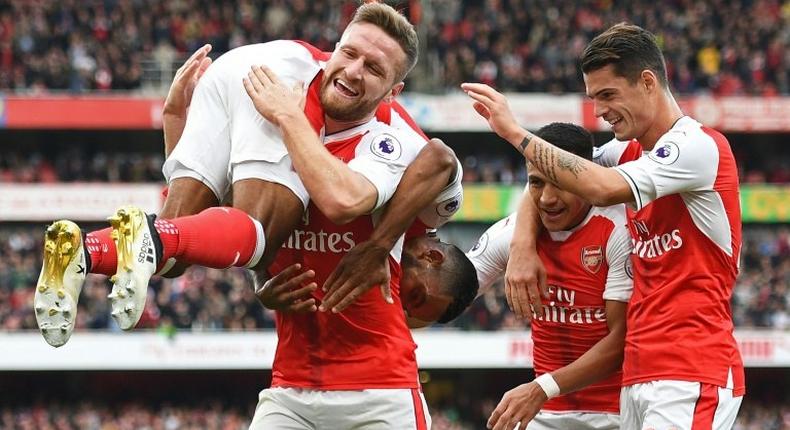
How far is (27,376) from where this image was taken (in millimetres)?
24156

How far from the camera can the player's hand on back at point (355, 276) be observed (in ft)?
17.7

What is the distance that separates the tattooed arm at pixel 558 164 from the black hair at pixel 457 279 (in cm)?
53

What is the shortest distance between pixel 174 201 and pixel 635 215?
2.01 m

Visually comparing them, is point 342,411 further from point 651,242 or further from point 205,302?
point 205,302

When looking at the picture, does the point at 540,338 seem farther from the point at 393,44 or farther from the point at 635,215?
the point at 393,44

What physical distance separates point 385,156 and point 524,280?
1.01 m

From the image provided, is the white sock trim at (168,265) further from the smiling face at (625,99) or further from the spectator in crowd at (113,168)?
the spectator in crowd at (113,168)

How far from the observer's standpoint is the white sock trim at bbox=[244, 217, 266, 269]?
5121 millimetres

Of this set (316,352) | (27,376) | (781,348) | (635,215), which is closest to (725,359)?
(635,215)

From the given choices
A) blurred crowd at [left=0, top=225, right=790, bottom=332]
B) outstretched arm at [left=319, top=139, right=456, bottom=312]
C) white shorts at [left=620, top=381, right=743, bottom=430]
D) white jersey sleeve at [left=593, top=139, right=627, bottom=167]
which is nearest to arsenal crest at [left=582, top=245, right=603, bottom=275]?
white jersey sleeve at [left=593, top=139, right=627, bottom=167]

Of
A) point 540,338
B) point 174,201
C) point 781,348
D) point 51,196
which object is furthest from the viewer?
point 51,196

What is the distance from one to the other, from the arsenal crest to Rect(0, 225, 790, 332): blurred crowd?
16.4 meters

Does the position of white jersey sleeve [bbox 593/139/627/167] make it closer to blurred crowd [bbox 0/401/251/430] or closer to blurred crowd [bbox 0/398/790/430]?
blurred crowd [bbox 0/398/790/430]

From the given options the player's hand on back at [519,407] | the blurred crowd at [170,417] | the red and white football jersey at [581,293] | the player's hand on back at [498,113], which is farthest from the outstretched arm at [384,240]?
the blurred crowd at [170,417]
